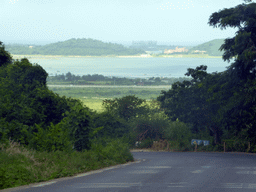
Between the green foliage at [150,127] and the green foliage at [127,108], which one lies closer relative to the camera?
the green foliage at [150,127]

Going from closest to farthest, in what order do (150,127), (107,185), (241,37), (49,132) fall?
(107,185) < (49,132) < (241,37) < (150,127)

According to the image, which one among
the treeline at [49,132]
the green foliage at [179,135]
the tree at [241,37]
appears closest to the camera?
the treeline at [49,132]

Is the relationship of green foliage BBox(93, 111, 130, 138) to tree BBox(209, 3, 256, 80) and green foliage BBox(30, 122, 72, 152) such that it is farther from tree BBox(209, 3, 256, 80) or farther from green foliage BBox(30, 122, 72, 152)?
green foliage BBox(30, 122, 72, 152)

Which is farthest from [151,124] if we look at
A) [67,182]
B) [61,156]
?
[67,182]

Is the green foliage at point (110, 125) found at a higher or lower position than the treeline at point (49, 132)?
lower

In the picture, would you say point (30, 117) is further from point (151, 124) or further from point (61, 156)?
point (151, 124)

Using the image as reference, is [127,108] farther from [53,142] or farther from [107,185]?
[107,185]

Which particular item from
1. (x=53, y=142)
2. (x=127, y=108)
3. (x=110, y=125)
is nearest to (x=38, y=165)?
(x=53, y=142)

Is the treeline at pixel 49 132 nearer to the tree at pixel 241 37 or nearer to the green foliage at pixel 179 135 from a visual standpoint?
the green foliage at pixel 179 135

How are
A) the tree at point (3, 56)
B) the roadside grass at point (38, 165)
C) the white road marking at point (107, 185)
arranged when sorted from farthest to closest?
1. the tree at point (3, 56)
2. the roadside grass at point (38, 165)
3. the white road marking at point (107, 185)

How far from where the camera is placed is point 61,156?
1435cm

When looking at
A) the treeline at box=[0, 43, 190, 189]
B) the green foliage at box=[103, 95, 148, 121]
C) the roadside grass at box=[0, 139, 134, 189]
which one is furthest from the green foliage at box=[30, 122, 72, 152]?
the green foliage at box=[103, 95, 148, 121]

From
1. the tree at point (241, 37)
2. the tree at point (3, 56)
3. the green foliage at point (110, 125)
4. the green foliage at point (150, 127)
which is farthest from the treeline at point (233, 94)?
the tree at point (3, 56)

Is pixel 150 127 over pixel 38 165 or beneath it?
beneath
